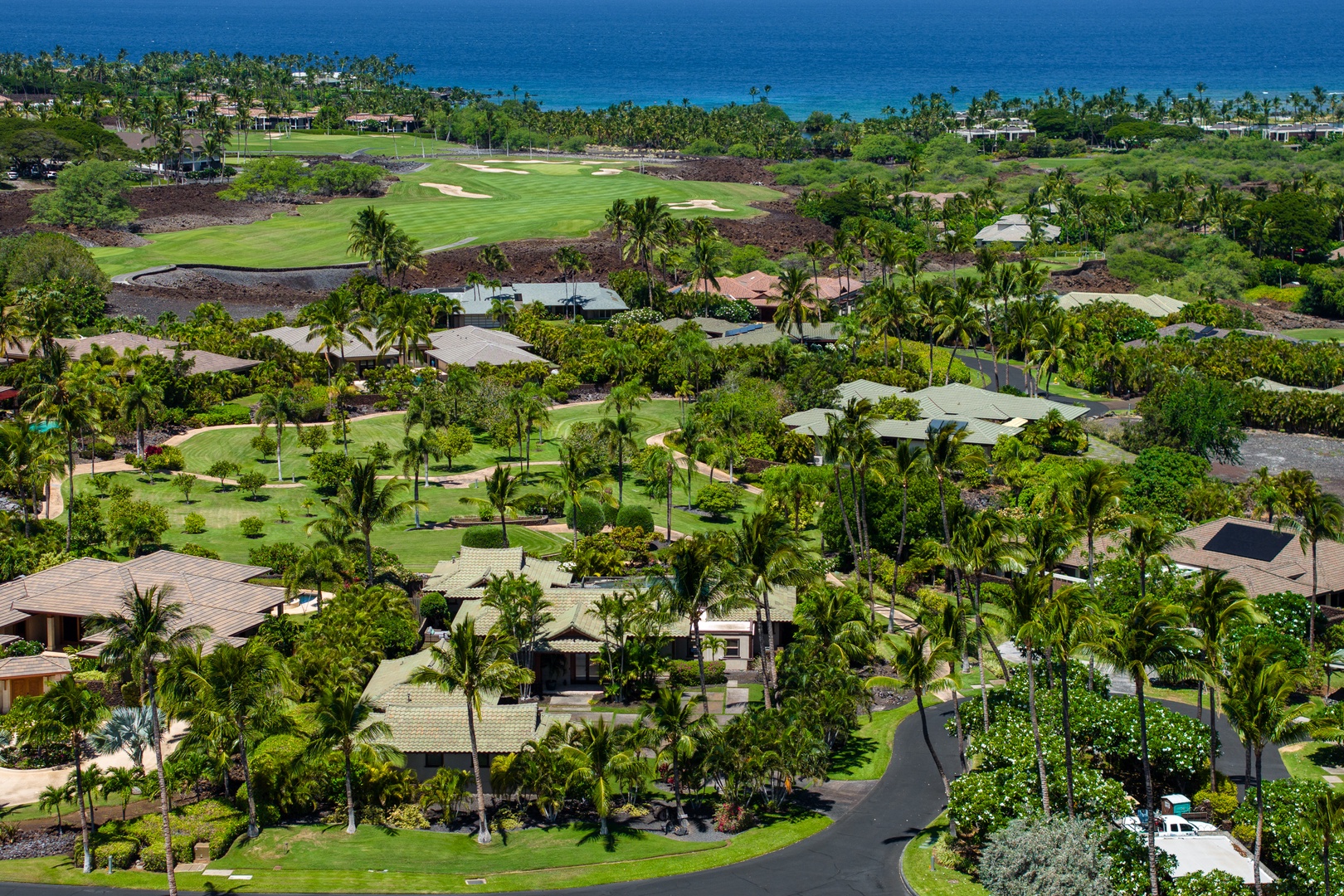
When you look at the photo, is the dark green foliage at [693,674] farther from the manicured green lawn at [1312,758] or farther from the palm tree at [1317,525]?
the palm tree at [1317,525]

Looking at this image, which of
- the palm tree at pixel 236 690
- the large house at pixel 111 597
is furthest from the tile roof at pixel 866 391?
the palm tree at pixel 236 690

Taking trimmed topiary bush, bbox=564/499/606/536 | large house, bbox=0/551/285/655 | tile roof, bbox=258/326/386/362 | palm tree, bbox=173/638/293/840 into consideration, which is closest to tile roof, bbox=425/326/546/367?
tile roof, bbox=258/326/386/362

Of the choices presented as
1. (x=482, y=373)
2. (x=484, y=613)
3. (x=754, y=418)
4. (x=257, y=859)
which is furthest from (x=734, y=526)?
(x=257, y=859)

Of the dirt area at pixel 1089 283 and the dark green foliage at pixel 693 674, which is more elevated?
the dirt area at pixel 1089 283

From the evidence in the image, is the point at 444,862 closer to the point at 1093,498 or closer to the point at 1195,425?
the point at 1093,498

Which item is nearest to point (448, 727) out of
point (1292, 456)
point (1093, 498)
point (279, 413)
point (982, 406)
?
point (1093, 498)

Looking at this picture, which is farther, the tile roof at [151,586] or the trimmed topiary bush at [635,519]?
the trimmed topiary bush at [635,519]

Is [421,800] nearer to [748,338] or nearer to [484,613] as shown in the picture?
[484,613]

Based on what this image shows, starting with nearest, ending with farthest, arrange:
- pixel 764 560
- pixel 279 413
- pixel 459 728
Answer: pixel 459 728 → pixel 764 560 → pixel 279 413
